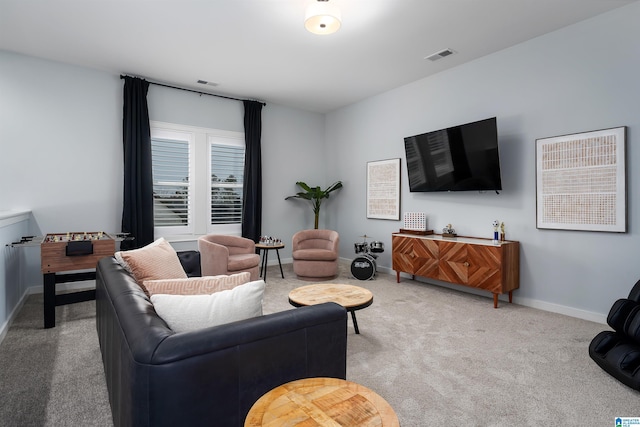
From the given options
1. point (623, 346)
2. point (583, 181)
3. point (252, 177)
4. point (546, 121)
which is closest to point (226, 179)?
point (252, 177)

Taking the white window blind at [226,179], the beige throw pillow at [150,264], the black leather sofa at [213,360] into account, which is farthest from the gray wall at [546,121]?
the beige throw pillow at [150,264]

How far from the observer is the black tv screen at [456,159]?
157 inches

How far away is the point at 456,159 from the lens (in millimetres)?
4383

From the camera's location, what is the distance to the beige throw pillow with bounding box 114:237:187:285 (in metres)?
2.11

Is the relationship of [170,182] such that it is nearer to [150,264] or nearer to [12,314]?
[12,314]

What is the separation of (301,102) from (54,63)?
365 centimetres

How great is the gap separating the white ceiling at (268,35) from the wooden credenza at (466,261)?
92.9 inches

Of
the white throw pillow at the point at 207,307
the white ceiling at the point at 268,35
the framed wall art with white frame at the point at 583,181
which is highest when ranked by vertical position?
the white ceiling at the point at 268,35

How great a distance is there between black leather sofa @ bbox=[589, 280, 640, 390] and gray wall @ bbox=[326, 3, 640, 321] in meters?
1.04

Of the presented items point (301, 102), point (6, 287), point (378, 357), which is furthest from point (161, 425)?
point (301, 102)

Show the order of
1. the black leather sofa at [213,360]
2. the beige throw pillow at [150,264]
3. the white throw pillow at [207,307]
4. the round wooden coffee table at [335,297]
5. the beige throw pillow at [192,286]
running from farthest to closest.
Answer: the round wooden coffee table at [335,297]
the beige throw pillow at [150,264]
the beige throw pillow at [192,286]
the white throw pillow at [207,307]
the black leather sofa at [213,360]

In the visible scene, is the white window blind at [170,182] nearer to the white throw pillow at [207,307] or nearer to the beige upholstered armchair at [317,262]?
the beige upholstered armchair at [317,262]

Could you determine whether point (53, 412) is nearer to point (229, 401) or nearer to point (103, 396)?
point (103, 396)

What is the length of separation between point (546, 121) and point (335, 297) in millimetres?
3082
